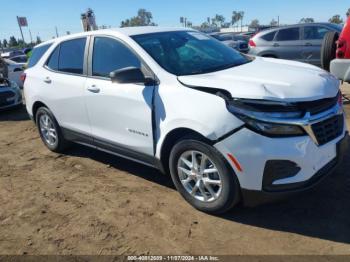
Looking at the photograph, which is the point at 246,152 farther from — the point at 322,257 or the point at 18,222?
the point at 18,222

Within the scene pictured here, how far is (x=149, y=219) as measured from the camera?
363 cm

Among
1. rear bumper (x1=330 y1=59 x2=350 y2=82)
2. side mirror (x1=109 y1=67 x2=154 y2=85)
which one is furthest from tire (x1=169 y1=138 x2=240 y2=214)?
rear bumper (x1=330 y1=59 x2=350 y2=82)

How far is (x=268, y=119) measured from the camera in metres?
2.99

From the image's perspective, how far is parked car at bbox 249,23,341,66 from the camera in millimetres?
10805

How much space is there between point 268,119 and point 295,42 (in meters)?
8.91

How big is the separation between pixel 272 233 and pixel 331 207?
0.72 m

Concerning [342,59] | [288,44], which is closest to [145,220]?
[342,59]

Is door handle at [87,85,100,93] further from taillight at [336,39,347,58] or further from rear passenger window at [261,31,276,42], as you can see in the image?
rear passenger window at [261,31,276,42]

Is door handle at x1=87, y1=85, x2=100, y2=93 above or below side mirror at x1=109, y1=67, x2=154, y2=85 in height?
below

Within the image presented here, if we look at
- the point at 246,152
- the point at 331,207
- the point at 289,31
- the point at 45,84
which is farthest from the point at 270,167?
the point at 289,31

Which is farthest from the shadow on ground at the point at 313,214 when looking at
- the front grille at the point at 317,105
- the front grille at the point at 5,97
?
the front grille at the point at 5,97

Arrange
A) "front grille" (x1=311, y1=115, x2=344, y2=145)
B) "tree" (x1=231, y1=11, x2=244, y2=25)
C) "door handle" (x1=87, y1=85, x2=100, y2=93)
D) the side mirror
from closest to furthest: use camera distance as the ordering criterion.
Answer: "front grille" (x1=311, y1=115, x2=344, y2=145) → the side mirror → "door handle" (x1=87, y1=85, x2=100, y2=93) → "tree" (x1=231, y1=11, x2=244, y2=25)

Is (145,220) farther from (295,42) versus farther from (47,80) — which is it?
(295,42)

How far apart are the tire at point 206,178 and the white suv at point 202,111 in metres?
0.01
